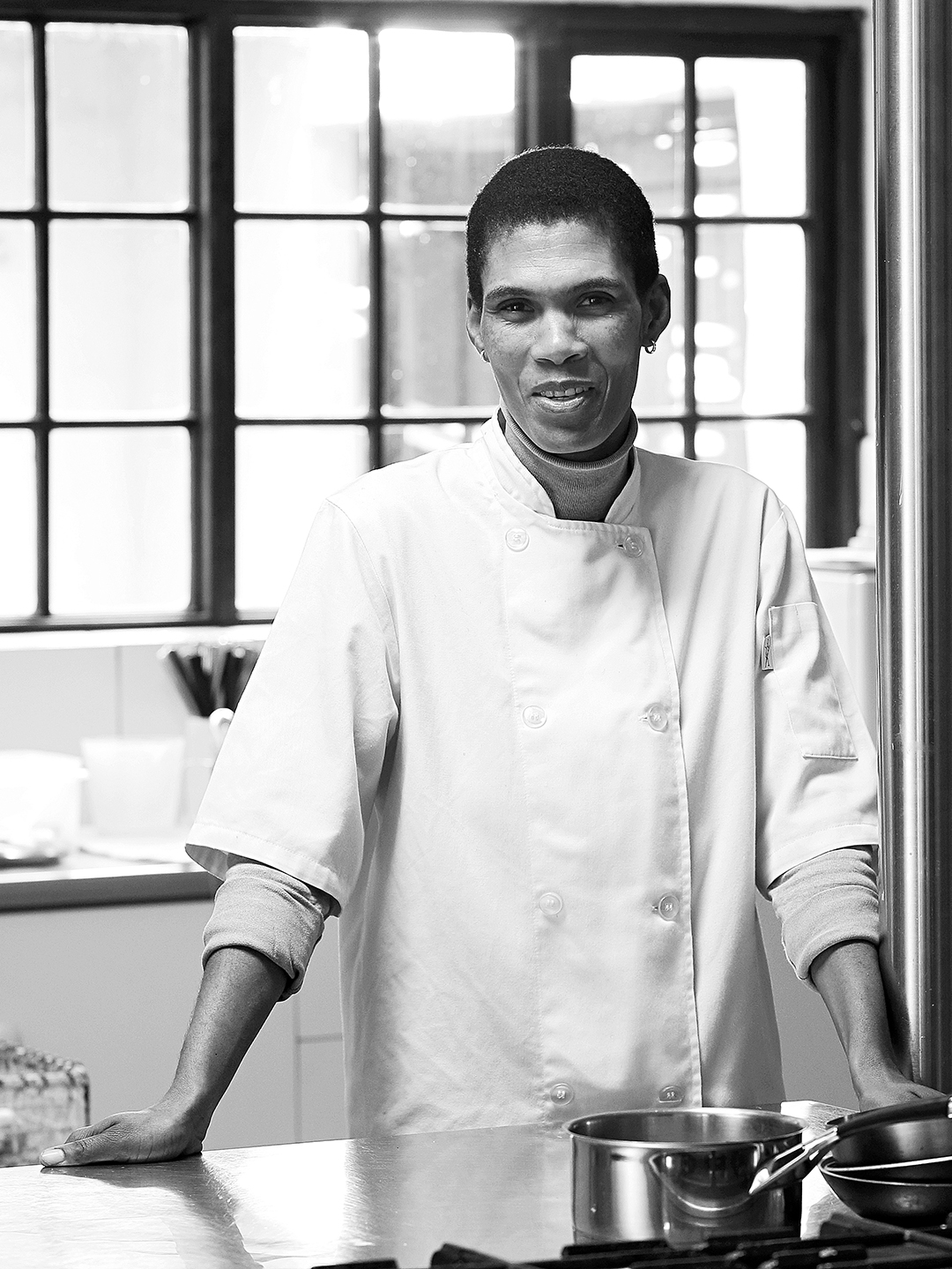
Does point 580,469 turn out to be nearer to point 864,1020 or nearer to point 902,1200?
point 864,1020

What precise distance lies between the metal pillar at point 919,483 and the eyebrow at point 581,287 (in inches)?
7.6

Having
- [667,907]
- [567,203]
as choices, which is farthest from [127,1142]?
[567,203]

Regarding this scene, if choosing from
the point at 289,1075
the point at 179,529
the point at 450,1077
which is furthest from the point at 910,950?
the point at 179,529

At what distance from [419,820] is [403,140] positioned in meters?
2.27

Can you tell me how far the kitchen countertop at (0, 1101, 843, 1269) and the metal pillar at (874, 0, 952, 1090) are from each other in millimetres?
137

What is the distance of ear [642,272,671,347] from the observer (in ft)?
4.22

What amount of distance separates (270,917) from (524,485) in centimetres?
37

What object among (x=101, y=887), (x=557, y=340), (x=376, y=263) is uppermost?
(x=376, y=263)

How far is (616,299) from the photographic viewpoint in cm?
123

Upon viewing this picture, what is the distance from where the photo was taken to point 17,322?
3145 mm

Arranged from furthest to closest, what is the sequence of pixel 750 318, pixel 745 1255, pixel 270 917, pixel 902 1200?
pixel 750 318, pixel 270 917, pixel 902 1200, pixel 745 1255

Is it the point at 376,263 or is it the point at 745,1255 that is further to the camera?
the point at 376,263

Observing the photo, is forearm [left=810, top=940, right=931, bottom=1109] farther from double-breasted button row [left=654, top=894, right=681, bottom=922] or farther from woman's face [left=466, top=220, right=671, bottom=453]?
woman's face [left=466, top=220, right=671, bottom=453]

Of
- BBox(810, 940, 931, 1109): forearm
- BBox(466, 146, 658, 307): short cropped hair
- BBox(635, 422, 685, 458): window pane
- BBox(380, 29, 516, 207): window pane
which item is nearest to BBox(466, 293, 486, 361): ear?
BBox(466, 146, 658, 307): short cropped hair
